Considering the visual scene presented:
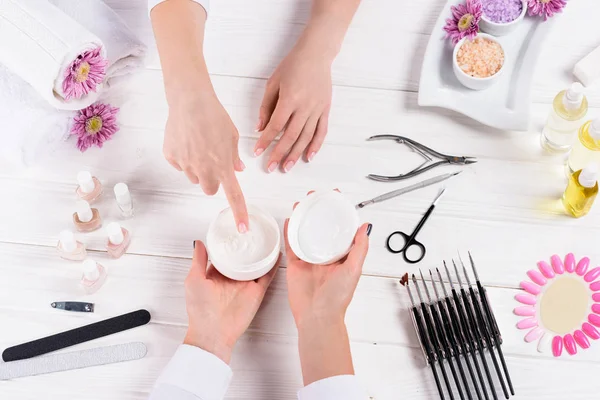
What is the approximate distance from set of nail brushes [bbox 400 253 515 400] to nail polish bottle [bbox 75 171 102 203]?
54 centimetres

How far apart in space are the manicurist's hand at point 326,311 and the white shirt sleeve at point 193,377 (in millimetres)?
123

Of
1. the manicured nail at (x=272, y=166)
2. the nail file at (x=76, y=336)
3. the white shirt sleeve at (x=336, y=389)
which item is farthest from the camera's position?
the manicured nail at (x=272, y=166)

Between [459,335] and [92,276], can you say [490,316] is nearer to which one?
[459,335]

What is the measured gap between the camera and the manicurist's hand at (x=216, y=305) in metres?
0.91

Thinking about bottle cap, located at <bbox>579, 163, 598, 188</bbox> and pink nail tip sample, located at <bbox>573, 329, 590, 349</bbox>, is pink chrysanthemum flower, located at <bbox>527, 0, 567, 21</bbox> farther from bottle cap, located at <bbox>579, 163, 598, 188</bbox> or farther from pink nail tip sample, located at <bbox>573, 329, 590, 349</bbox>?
pink nail tip sample, located at <bbox>573, 329, 590, 349</bbox>

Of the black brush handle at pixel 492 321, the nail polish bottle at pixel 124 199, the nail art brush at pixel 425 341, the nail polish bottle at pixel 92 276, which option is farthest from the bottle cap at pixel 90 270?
the black brush handle at pixel 492 321

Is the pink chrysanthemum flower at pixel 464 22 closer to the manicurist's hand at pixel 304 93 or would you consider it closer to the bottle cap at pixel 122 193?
the manicurist's hand at pixel 304 93

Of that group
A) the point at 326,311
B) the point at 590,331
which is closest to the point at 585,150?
the point at 590,331

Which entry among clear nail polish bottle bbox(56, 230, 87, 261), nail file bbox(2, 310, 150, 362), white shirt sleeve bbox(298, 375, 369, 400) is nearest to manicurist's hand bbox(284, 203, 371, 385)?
white shirt sleeve bbox(298, 375, 369, 400)

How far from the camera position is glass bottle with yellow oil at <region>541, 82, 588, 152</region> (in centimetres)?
98

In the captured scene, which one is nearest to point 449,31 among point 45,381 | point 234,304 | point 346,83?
point 346,83

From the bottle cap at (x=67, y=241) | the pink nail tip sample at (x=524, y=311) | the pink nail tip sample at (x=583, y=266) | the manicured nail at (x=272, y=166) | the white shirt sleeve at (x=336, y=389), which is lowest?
the white shirt sleeve at (x=336, y=389)

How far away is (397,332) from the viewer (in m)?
0.96

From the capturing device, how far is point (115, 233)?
0.97m
